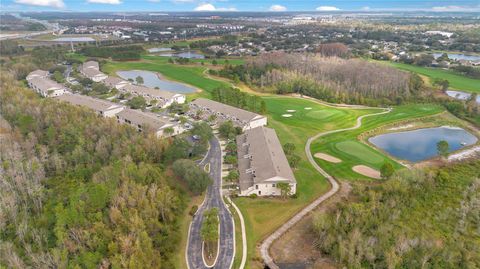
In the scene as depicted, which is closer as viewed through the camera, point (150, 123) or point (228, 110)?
point (150, 123)

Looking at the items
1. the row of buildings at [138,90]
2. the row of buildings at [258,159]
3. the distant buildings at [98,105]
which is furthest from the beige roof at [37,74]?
the row of buildings at [258,159]

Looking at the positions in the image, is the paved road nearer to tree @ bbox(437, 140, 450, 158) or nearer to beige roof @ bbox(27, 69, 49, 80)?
tree @ bbox(437, 140, 450, 158)

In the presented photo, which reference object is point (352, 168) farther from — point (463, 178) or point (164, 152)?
point (164, 152)

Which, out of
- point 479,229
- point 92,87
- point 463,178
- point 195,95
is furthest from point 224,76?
point 479,229

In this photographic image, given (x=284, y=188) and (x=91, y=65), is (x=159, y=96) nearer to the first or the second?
(x=91, y=65)

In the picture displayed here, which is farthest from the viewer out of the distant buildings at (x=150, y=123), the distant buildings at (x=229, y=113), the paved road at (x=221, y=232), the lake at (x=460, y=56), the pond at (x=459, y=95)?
the lake at (x=460, y=56)

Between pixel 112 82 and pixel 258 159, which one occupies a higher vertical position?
pixel 112 82

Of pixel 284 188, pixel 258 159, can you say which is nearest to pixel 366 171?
pixel 284 188

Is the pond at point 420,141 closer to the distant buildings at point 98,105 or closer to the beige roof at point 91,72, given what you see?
the distant buildings at point 98,105
